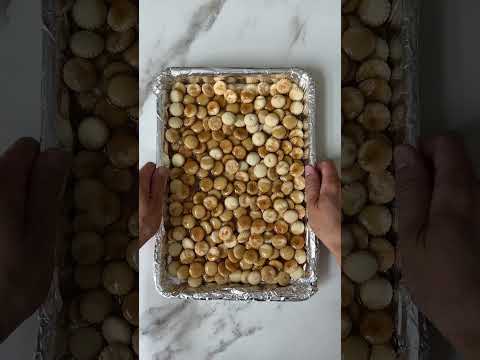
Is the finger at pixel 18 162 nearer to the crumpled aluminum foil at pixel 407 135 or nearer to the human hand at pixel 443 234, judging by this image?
the crumpled aluminum foil at pixel 407 135

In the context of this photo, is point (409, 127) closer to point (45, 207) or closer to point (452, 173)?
point (452, 173)

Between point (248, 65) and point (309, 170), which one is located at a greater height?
point (248, 65)

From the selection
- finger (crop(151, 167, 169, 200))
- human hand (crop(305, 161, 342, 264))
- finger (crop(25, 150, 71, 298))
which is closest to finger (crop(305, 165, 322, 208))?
human hand (crop(305, 161, 342, 264))

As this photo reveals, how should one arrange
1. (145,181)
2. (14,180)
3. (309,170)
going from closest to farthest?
(14,180) < (145,181) < (309,170)

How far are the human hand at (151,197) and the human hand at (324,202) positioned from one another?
0.42 feet

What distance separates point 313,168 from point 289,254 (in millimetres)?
94

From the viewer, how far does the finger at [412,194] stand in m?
0.25

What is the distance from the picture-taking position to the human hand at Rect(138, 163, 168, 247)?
352 mm

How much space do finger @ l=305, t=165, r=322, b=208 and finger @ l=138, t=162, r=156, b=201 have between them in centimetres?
14

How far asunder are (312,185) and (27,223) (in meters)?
0.26

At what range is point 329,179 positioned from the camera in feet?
1.44

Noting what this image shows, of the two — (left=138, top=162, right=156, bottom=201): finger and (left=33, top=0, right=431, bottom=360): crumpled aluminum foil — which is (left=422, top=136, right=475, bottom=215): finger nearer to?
(left=33, top=0, right=431, bottom=360): crumpled aluminum foil

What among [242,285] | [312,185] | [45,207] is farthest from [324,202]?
[45,207]

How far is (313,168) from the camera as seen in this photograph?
0.46m
